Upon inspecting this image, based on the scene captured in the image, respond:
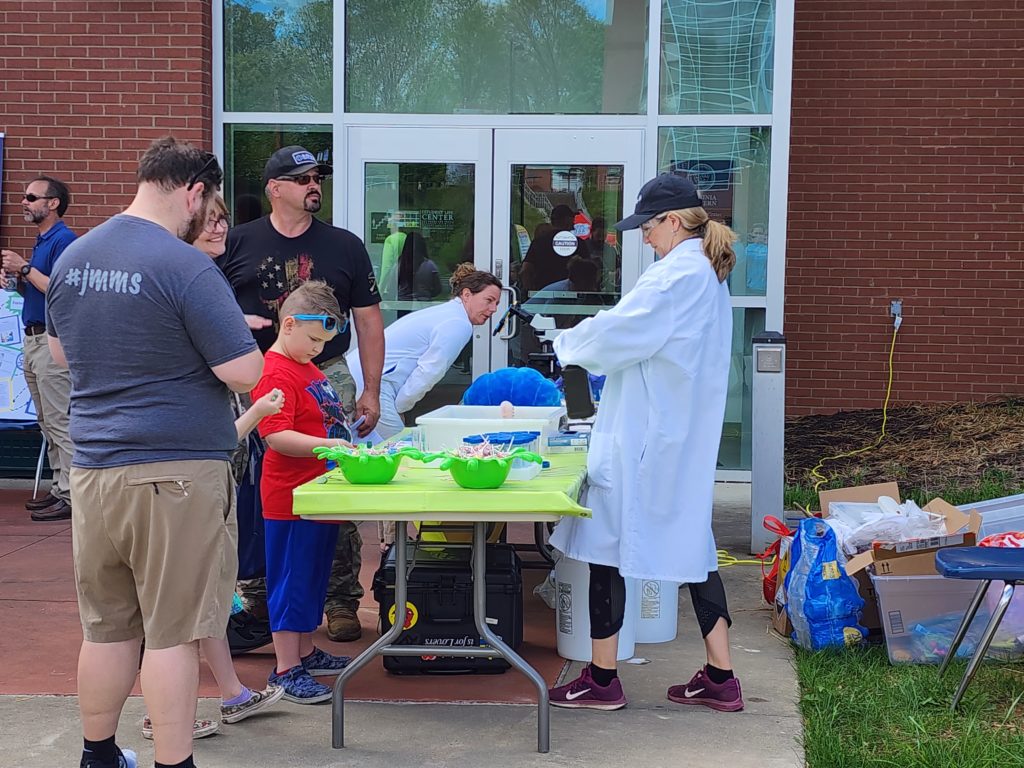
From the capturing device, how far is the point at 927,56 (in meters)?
10.0

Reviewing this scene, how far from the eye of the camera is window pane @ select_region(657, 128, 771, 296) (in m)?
8.31

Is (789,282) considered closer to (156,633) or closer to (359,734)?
(359,734)

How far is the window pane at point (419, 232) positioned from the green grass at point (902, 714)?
14.2 ft

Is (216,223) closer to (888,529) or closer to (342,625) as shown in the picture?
(342,625)

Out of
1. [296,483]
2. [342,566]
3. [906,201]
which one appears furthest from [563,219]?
[296,483]

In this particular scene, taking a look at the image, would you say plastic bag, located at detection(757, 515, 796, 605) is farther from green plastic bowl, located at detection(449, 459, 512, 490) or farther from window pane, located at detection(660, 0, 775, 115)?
window pane, located at detection(660, 0, 775, 115)

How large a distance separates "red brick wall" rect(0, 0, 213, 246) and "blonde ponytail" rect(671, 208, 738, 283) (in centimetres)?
489

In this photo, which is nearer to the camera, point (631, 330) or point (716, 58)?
point (631, 330)

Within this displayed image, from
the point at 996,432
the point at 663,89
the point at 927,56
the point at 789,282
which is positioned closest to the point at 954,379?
the point at 996,432

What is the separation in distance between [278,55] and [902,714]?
620cm

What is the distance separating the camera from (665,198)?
4.20 m

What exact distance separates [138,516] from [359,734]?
51.7 inches

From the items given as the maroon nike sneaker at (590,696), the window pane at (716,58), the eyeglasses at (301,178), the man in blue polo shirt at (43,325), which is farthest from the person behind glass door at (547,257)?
the maroon nike sneaker at (590,696)

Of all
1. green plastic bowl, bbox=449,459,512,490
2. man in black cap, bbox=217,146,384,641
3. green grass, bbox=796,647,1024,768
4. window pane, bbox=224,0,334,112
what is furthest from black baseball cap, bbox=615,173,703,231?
window pane, bbox=224,0,334,112
